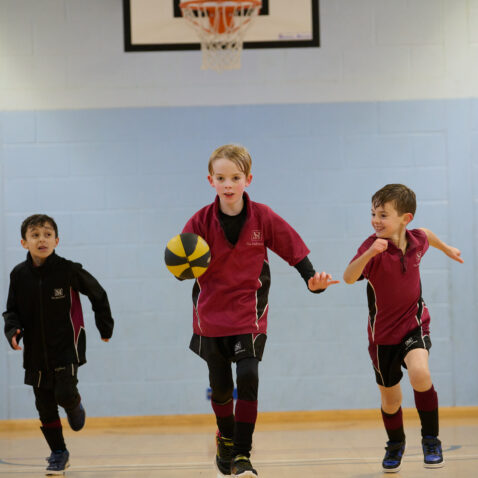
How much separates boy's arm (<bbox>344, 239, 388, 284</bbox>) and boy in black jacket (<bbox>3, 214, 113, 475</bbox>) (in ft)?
5.50

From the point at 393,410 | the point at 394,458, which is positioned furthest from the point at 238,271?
the point at 394,458

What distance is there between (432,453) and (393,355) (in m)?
0.58

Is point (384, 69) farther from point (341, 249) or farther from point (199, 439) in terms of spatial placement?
point (199, 439)

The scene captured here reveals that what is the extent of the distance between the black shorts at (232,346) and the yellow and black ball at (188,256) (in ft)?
1.31

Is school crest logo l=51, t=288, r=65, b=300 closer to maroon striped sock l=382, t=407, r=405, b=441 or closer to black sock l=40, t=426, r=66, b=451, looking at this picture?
black sock l=40, t=426, r=66, b=451

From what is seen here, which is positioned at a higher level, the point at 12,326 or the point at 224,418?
the point at 12,326

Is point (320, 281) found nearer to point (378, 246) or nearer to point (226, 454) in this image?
point (378, 246)

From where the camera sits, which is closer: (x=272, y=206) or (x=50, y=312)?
(x=50, y=312)

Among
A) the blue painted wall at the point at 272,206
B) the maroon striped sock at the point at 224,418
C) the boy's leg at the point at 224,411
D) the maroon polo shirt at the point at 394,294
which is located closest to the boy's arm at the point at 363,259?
the maroon polo shirt at the point at 394,294

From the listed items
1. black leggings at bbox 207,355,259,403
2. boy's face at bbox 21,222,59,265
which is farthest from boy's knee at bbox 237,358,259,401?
boy's face at bbox 21,222,59,265

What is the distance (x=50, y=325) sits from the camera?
4664 millimetres

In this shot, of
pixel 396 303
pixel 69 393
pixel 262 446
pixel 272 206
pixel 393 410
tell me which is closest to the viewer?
pixel 396 303

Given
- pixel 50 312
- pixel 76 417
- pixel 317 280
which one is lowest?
pixel 76 417

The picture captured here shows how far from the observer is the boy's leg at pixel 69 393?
4574mm
